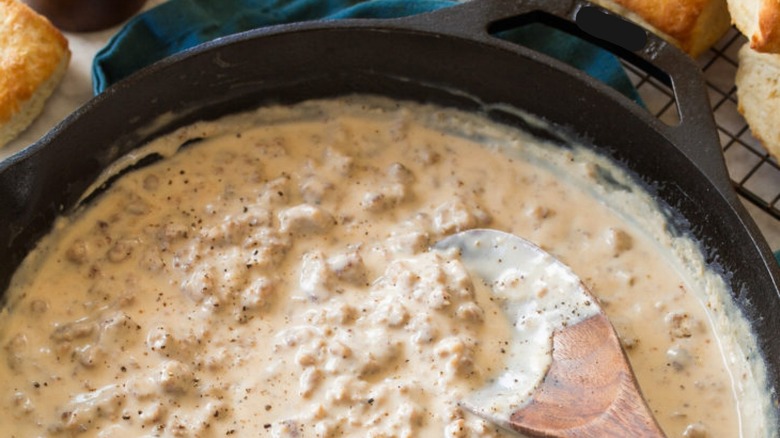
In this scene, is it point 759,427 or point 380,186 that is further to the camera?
point 380,186

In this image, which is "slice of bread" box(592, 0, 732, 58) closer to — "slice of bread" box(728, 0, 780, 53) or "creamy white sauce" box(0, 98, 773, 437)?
"slice of bread" box(728, 0, 780, 53)

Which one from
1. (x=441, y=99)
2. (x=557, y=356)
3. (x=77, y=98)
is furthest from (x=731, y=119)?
(x=77, y=98)

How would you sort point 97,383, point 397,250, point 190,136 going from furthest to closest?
point 190,136
point 397,250
point 97,383

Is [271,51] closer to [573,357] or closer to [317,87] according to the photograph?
[317,87]

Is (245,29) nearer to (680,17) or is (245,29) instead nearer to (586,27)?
(586,27)

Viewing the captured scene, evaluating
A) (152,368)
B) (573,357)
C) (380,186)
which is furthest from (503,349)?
(152,368)

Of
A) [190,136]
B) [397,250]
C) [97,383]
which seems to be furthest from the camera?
[190,136]

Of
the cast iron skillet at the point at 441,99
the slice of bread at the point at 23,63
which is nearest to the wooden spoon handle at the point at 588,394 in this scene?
the cast iron skillet at the point at 441,99
